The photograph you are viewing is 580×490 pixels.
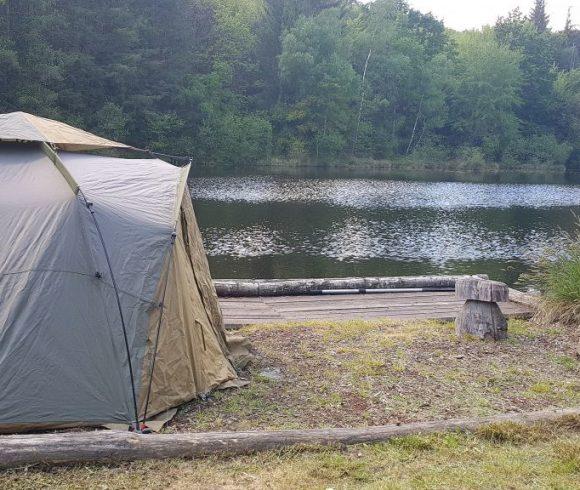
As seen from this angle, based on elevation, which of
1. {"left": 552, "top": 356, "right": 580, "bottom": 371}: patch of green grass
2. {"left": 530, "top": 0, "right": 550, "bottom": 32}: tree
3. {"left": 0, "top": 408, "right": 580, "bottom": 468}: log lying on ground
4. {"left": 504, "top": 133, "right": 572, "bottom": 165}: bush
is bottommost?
{"left": 552, "top": 356, "right": 580, "bottom": 371}: patch of green grass

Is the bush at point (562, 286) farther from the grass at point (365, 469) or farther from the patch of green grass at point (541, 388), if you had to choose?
the grass at point (365, 469)

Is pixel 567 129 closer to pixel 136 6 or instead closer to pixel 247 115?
pixel 247 115

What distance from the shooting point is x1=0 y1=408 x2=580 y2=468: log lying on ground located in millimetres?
3826

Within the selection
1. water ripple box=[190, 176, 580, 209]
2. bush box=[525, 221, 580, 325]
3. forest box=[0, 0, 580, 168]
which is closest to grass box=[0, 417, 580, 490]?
bush box=[525, 221, 580, 325]

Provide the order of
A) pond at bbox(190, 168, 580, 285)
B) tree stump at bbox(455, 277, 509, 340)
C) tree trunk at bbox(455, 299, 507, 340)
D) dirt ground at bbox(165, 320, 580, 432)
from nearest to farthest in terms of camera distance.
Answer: dirt ground at bbox(165, 320, 580, 432)
tree stump at bbox(455, 277, 509, 340)
tree trunk at bbox(455, 299, 507, 340)
pond at bbox(190, 168, 580, 285)

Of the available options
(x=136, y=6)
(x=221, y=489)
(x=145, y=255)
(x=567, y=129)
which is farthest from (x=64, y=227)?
(x=567, y=129)

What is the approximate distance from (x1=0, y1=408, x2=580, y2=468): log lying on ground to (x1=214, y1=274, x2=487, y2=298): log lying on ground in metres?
5.15

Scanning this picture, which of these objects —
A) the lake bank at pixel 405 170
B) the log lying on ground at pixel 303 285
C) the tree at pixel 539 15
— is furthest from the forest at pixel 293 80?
the log lying on ground at pixel 303 285

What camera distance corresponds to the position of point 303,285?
9.86 meters

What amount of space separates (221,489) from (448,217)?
24.1 m

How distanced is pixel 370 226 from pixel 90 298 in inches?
747

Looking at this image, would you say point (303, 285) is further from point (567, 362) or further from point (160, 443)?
point (160, 443)

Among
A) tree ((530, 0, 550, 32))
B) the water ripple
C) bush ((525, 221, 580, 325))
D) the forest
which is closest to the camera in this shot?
bush ((525, 221, 580, 325))

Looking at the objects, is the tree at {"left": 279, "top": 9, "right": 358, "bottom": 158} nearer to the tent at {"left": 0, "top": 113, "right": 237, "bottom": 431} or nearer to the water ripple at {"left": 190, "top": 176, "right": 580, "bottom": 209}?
the water ripple at {"left": 190, "top": 176, "right": 580, "bottom": 209}
